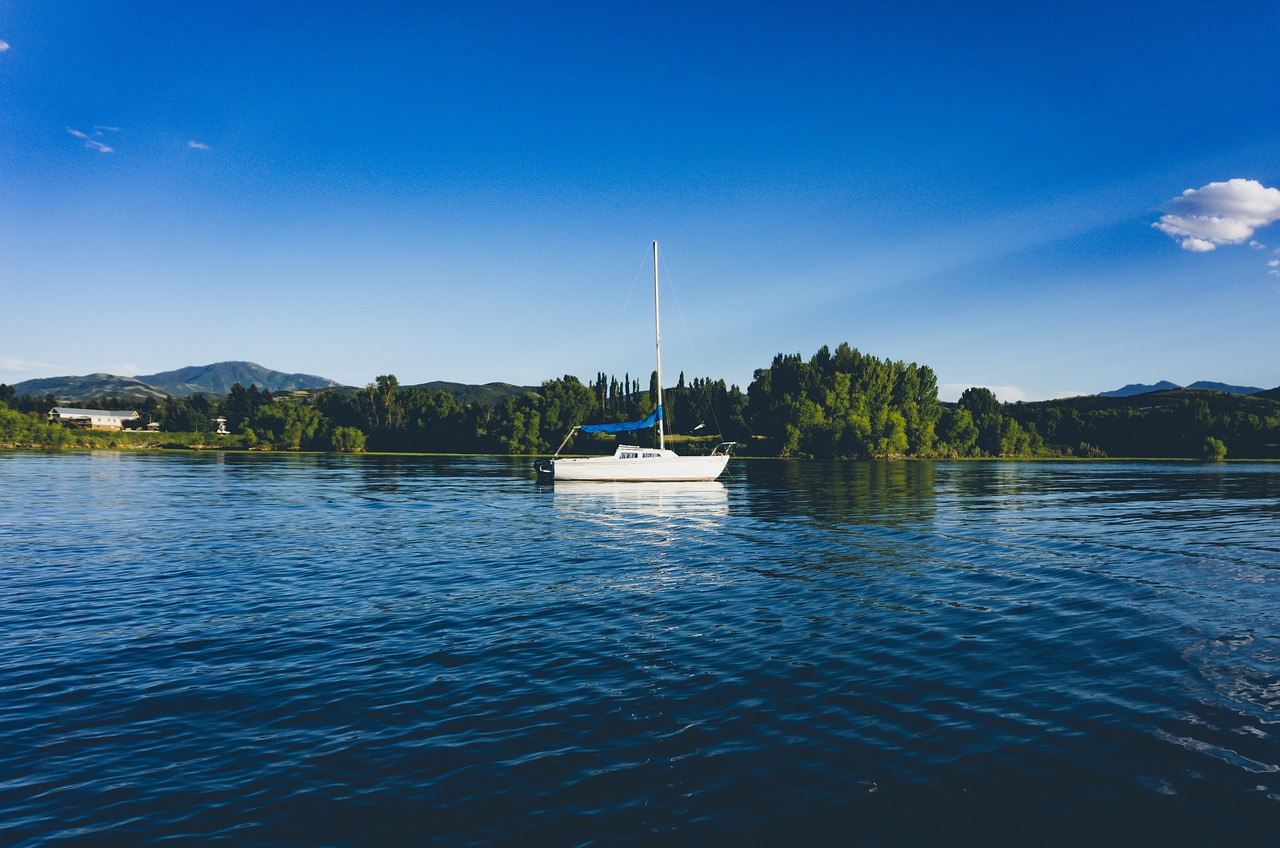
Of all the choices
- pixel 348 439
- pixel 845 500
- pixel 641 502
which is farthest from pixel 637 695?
pixel 348 439

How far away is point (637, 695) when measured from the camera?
13.3m

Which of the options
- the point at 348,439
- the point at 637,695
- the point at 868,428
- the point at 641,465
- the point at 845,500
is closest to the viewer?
the point at 637,695

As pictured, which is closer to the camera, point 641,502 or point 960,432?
point 641,502

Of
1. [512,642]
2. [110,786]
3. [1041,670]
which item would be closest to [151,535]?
[512,642]

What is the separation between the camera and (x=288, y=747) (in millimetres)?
10883

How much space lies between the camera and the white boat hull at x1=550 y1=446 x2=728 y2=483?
67.2 m

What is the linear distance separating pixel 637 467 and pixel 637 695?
54056mm

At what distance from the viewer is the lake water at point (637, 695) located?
357 inches

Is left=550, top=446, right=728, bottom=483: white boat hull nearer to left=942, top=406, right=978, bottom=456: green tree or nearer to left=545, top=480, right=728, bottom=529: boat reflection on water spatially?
left=545, top=480, right=728, bottom=529: boat reflection on water

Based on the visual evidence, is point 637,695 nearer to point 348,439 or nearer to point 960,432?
point 348,439

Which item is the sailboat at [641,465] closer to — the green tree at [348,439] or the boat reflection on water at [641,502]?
the boat reflection on water at [641,502]

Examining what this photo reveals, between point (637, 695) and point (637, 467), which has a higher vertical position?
point (637, 467)

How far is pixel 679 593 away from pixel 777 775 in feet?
41.0

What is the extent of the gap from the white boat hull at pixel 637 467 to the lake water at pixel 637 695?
36221mm
